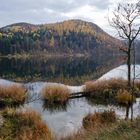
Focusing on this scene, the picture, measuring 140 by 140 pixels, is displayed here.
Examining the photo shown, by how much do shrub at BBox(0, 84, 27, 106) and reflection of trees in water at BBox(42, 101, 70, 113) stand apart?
155 centimetres

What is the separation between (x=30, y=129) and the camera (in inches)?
504

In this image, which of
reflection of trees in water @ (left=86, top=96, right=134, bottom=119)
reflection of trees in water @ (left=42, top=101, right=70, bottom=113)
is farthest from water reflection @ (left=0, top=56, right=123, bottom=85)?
reflection of trees in water @ (left=42, top=101, right=70, bottom=113)

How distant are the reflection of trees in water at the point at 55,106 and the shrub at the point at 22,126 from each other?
4141mm

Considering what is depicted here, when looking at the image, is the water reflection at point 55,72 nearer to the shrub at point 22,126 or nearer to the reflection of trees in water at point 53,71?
the reflection of trees in water at point 53,71

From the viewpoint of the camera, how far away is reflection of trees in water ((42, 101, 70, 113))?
1919cm

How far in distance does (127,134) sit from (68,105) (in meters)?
13.5

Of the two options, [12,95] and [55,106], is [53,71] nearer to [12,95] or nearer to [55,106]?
[12,95]

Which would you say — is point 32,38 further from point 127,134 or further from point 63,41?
point 127,134

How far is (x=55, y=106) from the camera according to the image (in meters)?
20.1

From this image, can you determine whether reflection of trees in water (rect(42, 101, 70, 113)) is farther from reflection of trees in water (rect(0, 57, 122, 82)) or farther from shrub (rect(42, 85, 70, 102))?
reflection of trees in water (rect(0, 57, 122, 82))

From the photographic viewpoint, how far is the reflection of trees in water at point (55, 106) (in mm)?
19188

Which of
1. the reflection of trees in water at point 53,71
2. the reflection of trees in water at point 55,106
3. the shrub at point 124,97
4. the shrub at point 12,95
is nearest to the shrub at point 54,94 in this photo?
the reflection of trees in water at point 55,106

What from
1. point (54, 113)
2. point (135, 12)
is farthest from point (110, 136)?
point (135, 12)

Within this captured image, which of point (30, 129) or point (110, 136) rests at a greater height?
point (110, 136)
